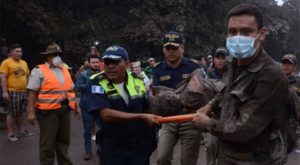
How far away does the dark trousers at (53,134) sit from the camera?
5.93 m

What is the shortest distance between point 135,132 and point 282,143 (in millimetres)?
1396

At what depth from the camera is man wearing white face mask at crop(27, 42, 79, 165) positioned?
5961 millimetres

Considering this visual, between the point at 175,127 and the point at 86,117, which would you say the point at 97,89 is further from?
the point at 86,117

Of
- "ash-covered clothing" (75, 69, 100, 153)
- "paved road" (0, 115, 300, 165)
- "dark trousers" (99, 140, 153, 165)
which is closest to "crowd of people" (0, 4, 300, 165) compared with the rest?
"dark trousers" (99, 140, 153, 165)

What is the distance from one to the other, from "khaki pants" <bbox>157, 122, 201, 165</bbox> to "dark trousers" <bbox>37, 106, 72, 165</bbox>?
5.57 feet

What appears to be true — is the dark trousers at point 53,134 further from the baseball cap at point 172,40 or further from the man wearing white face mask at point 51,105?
the baseball cap at point 172,40

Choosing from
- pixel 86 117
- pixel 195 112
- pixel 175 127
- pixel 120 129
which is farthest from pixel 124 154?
pixel 86 117

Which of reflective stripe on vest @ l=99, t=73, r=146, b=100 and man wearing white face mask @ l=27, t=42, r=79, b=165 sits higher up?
reflective stripe on vest @ l=99, t=73, r=146, b=100

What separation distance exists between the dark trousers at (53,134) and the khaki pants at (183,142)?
170 centimetres

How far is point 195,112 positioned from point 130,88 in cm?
70

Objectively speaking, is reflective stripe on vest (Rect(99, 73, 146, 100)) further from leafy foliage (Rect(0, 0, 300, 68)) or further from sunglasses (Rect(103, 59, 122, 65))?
leafy foliage (Rect(0, 0, 300, 68))

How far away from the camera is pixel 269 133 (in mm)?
2932

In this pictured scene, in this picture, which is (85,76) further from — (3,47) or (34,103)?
(3,47)

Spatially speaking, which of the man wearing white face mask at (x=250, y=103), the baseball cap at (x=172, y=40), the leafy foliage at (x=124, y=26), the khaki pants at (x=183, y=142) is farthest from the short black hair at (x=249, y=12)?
the leafy foliage at (x=124, y=26)
